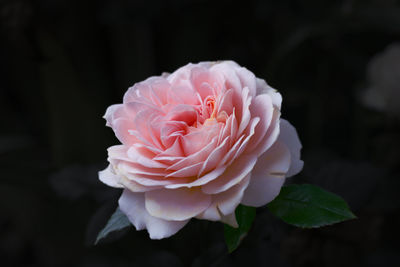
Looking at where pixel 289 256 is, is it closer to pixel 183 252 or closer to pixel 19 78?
pixel 183 252

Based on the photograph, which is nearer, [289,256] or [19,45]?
[289,256]

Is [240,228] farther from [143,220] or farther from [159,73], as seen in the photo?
[159,73]

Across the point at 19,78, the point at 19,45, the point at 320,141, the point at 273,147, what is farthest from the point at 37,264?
the point at 273,147

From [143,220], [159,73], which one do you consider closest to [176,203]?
[143,220]

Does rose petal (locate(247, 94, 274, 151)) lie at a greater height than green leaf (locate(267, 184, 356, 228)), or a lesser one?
greater

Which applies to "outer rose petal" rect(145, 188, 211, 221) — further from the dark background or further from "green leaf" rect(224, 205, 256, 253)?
the dark background

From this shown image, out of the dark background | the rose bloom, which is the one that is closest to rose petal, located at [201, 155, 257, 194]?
the rose bloom
